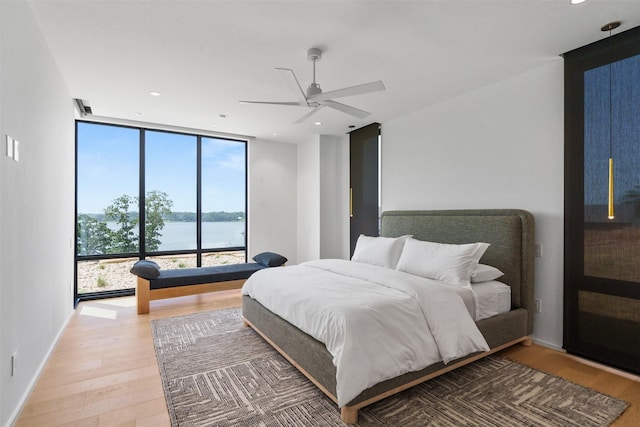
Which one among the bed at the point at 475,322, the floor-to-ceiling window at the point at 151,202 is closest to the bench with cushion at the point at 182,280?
the floor-to-ceiling window at the point at 151,202

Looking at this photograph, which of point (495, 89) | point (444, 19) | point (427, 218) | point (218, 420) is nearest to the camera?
point (218, 420)

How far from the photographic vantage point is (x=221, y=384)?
239 cm

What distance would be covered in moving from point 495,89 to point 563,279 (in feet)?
6.64

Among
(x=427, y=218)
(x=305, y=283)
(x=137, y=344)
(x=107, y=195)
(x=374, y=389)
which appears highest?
(x=107, y=195)

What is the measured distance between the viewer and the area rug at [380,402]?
196 centimetres

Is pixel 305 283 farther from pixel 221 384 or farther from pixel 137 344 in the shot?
pixel 137 344

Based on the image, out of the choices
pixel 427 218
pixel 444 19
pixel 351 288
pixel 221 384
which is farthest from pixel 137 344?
pixel 444 19

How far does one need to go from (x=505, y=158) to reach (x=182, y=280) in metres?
4.18

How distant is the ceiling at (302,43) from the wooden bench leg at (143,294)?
2.30 metres

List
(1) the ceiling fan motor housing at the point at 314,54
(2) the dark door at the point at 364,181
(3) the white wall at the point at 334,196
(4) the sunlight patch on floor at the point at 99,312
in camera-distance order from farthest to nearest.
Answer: (3) the white wall at the point at 334,196
(2) the dark door at the point at 364,181
(4) the sunlight patch on floor at the point at 99,312
(1) the ceiling fan motor housing at the point at 314,54

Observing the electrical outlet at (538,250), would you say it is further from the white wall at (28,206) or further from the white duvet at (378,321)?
the white wall at (28,206)

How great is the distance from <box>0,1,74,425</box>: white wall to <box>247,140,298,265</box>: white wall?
9.97 ft

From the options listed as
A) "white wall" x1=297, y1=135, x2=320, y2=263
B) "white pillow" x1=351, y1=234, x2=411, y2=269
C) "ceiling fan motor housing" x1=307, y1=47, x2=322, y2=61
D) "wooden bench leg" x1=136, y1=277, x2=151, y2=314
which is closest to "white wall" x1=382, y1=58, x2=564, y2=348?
"white pillow" x1=351, y1=234, x2=411, y2=269

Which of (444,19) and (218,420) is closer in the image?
(218,420)
